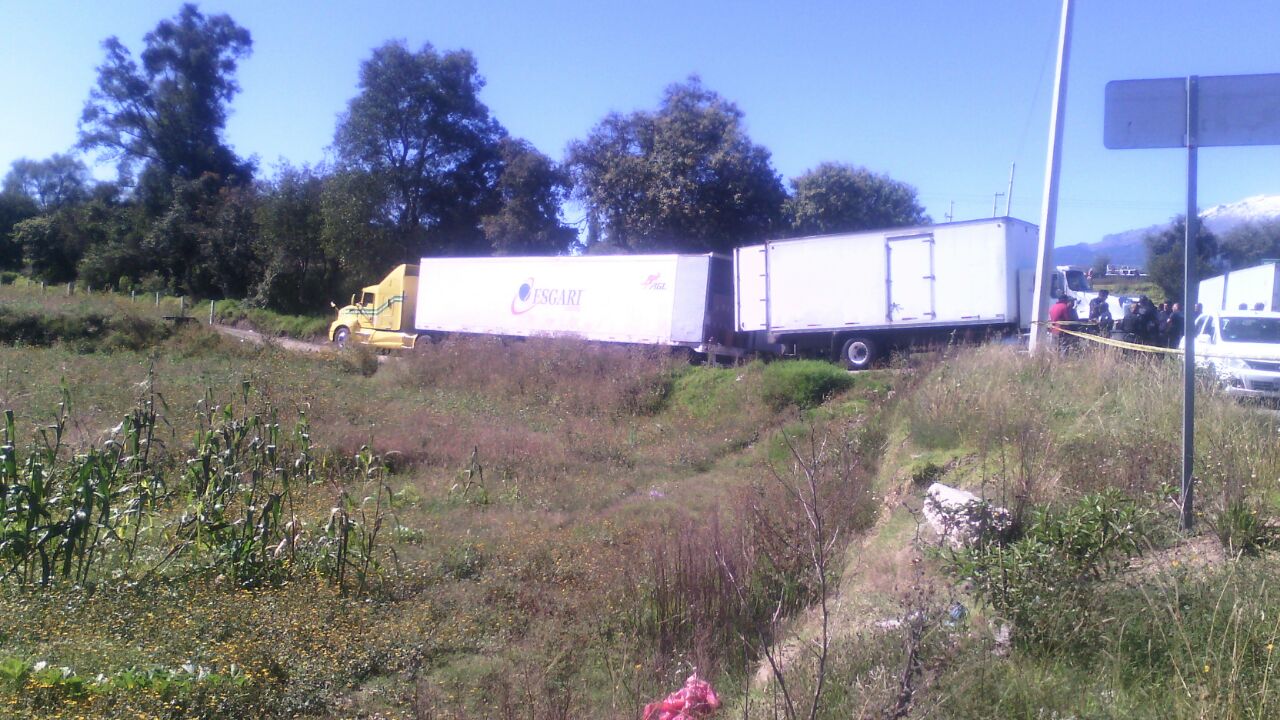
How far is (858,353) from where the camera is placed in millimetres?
20391

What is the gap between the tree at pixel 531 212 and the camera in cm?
3778

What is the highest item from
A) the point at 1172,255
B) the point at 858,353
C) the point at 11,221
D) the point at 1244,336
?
the point at 11,221

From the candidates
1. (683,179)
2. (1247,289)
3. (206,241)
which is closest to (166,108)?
(206,241)

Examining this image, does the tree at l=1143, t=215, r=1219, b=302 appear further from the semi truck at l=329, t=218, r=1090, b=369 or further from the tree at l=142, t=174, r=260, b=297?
the tree at l=142, t=174, r=260, b=297

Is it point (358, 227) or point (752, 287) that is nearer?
point (752, 287)

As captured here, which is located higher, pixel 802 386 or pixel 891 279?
pixel 891 279

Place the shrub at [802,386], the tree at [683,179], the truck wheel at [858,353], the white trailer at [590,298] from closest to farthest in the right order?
the shrub at [802,386]
the truck wheel at [858,353]
the white trailer at [590,298]
the tree at [683,179]

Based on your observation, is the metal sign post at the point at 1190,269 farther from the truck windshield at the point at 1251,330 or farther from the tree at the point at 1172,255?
the tree at the point at 1172,255

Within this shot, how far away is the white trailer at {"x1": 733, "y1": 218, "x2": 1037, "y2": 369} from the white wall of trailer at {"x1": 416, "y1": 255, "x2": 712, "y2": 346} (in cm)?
139

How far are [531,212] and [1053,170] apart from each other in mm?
26672

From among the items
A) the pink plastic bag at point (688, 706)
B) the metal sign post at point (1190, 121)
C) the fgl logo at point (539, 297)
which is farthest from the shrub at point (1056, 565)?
the fgl logo at point (539, 297)

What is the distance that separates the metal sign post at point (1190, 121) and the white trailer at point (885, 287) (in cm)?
1353

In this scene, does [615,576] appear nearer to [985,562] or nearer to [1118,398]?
[985,562]

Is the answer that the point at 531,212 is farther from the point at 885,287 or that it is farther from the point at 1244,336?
the point at 1244,336
